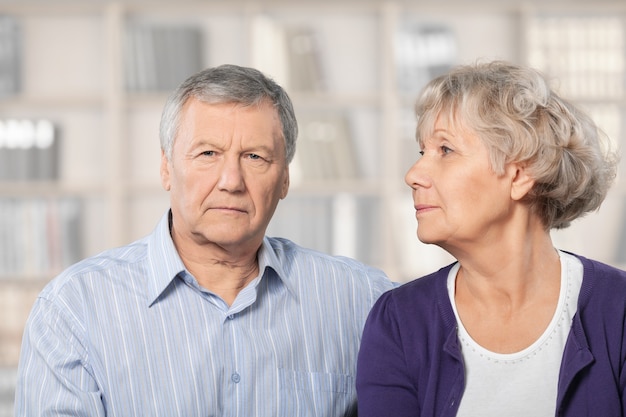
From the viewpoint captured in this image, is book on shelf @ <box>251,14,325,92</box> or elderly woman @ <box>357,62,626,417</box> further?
book on shelf @ <box>251,14,325,92</box>

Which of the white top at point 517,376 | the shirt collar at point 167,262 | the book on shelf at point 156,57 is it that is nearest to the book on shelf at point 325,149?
the book on shelf at point 156,57

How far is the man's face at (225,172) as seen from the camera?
185 centimetres

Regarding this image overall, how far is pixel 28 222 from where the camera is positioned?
441cm

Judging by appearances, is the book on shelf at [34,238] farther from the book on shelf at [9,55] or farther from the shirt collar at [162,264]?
the shirt collar at [162,264]

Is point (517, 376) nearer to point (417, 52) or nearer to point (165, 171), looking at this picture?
point (165, 171)

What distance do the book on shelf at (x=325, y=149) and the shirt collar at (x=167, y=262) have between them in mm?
2409

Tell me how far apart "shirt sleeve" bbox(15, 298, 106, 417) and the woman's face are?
0.72 metres

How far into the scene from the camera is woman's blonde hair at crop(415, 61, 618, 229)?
5.77 ft

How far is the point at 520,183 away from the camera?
1.80 meters

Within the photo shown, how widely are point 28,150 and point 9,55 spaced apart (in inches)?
19.0

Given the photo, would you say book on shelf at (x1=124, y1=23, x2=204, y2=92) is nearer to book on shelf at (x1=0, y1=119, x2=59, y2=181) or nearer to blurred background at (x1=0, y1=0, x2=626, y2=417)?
blurred background at (x1=0, y1=0, x2=626, y2=417)

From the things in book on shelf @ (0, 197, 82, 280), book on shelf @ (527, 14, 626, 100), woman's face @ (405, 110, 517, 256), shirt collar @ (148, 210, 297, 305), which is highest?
book on shelf @ (527, 14, 626, 100)

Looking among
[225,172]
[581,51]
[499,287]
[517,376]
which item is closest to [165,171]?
[225,172]

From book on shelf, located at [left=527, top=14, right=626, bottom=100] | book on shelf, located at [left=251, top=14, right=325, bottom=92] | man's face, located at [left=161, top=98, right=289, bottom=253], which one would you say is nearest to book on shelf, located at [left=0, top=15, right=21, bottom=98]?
book on shelf, located at [left=251, top=14, right=325, bottom=92]
